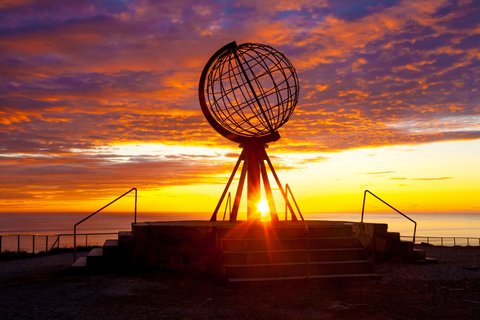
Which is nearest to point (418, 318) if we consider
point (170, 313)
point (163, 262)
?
point (170, 313)

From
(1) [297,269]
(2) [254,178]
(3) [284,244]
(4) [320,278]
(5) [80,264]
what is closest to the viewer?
(4) [320,278]

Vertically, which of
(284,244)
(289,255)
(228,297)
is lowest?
(228,297)

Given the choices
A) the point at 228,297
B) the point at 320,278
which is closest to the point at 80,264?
the point at 228,297

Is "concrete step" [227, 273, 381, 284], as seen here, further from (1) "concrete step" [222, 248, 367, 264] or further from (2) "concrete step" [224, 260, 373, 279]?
(1) "concrete step" [222, 248, 367, 264]

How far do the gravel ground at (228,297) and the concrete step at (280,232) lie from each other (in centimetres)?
126

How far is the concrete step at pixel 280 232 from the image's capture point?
37.4 feet

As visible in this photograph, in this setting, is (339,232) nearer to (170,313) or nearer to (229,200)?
(229,200)

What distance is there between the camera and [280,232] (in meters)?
11.7

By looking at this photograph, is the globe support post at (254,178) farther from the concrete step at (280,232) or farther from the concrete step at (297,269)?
the concrete step at (297,269)

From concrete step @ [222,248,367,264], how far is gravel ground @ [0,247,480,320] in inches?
28.7

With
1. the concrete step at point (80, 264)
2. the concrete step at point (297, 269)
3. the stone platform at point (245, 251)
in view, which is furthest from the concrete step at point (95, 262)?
the concrete step at point (297, 269)

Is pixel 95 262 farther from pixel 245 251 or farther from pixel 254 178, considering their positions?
pixel 254 178

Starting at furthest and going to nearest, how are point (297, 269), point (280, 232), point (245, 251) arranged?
point (280, 232)
point (245, 251)
point (297, 269)

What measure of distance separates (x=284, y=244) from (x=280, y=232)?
382mm
